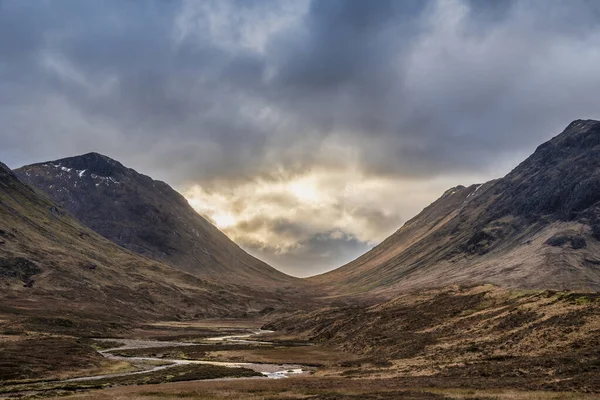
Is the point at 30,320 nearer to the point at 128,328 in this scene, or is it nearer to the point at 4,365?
the point at 128,328

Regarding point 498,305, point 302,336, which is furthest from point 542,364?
point 302,336

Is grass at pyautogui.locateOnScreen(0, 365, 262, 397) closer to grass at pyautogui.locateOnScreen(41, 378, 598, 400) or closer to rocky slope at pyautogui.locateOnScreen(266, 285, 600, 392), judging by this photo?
grass at pyautogui.locateOnScreen(41, 378, 598, 400)

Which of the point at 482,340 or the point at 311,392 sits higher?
the point at 482,340

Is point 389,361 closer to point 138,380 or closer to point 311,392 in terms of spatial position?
point 311,392

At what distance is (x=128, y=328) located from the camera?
579ft

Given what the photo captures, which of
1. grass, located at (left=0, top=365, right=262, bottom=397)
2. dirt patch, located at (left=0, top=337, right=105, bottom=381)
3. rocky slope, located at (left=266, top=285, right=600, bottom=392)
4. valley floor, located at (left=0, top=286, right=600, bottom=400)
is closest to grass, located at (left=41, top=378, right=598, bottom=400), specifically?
valley floor, located at (left=0, top=286, right=600, bottom=400)

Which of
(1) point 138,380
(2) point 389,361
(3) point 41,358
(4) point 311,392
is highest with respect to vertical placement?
(3) point 41,358

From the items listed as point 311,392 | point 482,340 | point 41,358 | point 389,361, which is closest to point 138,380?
point 41,358

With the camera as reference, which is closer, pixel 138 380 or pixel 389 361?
pixel 138 380

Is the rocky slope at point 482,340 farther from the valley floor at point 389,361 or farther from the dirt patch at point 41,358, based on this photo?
the dirt patch at point 41,358

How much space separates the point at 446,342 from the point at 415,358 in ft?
27.7

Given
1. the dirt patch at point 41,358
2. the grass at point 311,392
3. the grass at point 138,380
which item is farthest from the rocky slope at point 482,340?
the dirt patch at point 41,358

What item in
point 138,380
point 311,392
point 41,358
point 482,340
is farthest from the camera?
point 41,358

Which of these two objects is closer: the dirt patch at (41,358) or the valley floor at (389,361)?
the valley floor at (389,361)
